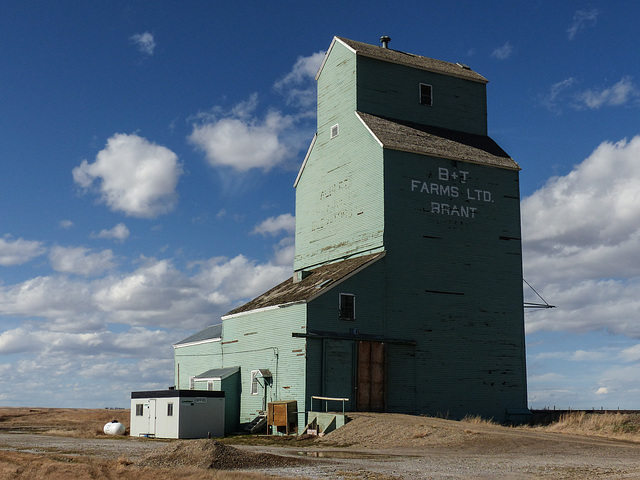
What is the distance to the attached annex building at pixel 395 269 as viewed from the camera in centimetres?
3634

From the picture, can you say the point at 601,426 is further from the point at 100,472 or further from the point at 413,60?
the point at 100,472

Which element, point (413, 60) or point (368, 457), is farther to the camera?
point (413, 60)

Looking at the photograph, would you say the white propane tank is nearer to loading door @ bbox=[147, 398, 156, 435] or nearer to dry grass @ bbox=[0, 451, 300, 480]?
loading door @ bbox=[147, 398, 156, 435]

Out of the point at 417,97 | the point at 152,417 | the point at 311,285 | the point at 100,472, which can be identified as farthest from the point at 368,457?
the point at 417,97

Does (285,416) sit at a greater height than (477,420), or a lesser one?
greater

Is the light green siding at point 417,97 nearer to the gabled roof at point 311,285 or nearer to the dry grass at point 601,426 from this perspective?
the gabled roof at point 311,285

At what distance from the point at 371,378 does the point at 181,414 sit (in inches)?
360

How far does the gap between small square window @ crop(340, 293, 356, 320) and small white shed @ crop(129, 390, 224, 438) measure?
752cm

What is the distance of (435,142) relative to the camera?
137ft

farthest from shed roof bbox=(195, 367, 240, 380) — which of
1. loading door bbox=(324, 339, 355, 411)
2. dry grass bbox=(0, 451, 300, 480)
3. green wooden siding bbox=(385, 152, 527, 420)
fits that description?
dry grass bbox=(0, 451, 300, 480)

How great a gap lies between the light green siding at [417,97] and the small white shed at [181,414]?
18056 millimetres

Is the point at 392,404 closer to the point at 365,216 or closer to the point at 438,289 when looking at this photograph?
the point at 438,289

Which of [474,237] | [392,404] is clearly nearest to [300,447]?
[392,404]

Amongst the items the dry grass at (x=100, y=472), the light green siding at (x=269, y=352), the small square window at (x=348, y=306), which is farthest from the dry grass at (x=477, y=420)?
the dry grass at (x=100, y=472)
